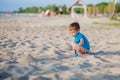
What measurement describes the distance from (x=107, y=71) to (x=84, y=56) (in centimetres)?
120

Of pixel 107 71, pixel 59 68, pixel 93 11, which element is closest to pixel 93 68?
pixel 107 71

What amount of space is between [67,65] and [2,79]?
1152mm

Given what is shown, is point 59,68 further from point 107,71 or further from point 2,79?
point 2,79

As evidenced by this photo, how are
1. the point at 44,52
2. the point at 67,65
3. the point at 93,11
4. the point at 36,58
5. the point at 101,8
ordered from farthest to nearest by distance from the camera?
the point at 101,8 < the point at 93,11 < the point at 44,52 < the point at 36,58 < the point at 67,65

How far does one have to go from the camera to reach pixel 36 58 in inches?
171

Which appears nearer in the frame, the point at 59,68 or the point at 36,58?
the point at 59,68

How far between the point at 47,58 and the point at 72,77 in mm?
1357

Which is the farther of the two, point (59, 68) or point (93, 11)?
point (93, 11)

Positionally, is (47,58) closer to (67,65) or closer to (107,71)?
(67,65)

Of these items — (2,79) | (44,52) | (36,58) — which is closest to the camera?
(2,79)

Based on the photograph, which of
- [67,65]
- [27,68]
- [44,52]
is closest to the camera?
[27,68]

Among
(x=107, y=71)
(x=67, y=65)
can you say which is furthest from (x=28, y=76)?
(x=107, y=71)

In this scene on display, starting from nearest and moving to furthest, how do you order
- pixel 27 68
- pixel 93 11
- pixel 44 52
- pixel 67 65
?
pixel 27 68
pixel 67 65
pixel 44 52
pixel 93 11

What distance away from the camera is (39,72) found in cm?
327
